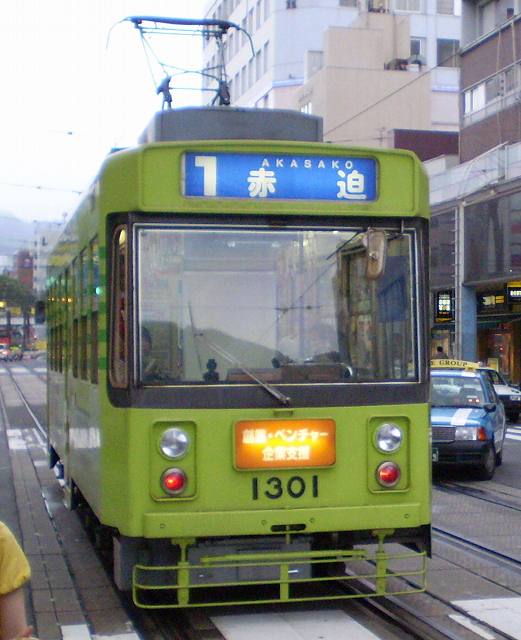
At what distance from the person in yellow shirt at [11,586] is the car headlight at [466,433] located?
12884 mm

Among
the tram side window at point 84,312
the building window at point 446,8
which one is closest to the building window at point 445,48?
the building window at point 446,8

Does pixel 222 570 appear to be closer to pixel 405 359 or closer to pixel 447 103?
pixel 405 359

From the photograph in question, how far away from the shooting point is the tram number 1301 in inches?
287

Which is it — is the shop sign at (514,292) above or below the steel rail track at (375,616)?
above

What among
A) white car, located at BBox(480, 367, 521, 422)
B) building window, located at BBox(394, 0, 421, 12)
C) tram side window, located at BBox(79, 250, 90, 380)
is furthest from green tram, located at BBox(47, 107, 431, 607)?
building window, located at BBox(394, 0, 421, 12)

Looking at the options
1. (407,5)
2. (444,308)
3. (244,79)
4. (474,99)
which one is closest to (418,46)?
(407,5)

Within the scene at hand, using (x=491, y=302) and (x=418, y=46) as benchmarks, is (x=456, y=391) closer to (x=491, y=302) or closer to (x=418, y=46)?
(x=491, y=302)

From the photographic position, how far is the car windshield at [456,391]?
17.0 m

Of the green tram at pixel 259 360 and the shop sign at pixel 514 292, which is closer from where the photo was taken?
the green tram at pixel 259 360

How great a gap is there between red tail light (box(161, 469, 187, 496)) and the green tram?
13 millimetres

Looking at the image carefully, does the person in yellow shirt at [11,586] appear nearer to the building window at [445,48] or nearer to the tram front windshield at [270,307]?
the tram front windshield at [270,307]

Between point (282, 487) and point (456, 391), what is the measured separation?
10.3 metres

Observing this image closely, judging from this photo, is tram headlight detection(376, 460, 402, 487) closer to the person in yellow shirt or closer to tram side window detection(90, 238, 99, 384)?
tram side window detection(90, 238, 99, 384)

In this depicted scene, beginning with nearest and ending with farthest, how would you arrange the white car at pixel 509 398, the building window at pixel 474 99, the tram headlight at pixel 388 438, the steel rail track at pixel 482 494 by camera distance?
the tram headlight at pixel 388 438 → the steel rail track at pixel 482 494 → the white car at pixel 509 398 → the building window at pixel 474 99
